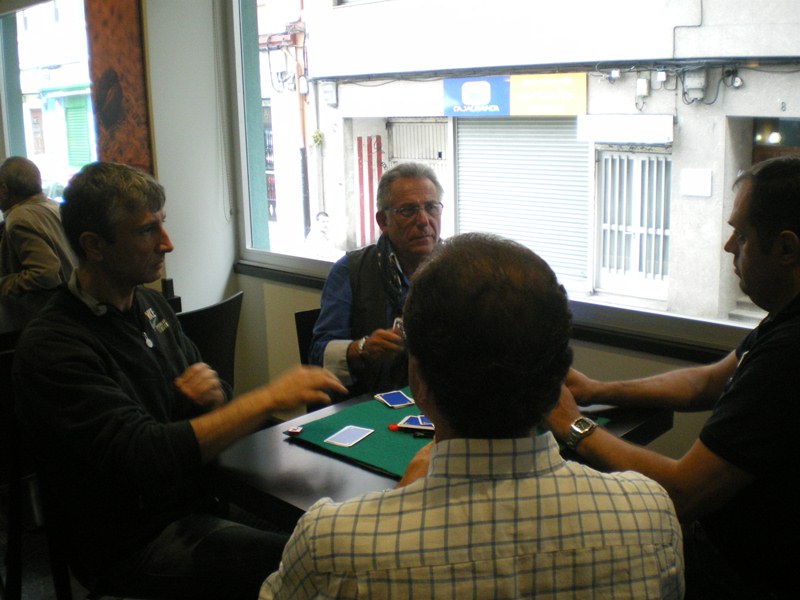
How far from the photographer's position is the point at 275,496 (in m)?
1.56

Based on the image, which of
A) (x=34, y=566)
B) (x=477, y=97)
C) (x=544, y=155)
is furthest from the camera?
(x=477, y=97)

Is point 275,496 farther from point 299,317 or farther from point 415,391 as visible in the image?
point 299,317

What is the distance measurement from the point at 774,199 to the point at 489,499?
3.22 feet

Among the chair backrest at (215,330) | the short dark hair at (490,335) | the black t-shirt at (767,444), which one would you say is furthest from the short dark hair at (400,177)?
the short dark hair at (490,335)

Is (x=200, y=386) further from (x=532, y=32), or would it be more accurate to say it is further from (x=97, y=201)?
(x=532, y=32)

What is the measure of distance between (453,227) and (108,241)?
2.21 metres

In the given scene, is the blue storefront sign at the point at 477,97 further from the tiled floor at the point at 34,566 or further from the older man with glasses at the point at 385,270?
the tiled floor at the point at 34,566

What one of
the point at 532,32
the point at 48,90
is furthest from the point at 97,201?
the point at 48,90

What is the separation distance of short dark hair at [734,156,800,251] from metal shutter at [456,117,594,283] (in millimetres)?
1510

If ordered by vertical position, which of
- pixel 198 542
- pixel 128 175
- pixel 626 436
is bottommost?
pixel 198 542

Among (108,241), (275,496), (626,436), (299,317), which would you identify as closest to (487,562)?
(275,496)

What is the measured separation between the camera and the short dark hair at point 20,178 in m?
4.00

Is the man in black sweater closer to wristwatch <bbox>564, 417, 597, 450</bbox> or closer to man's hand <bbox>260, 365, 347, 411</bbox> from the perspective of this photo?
man's hand <bbox>260, 365, 347, 411</bbox>

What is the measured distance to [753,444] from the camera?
1373 mm
